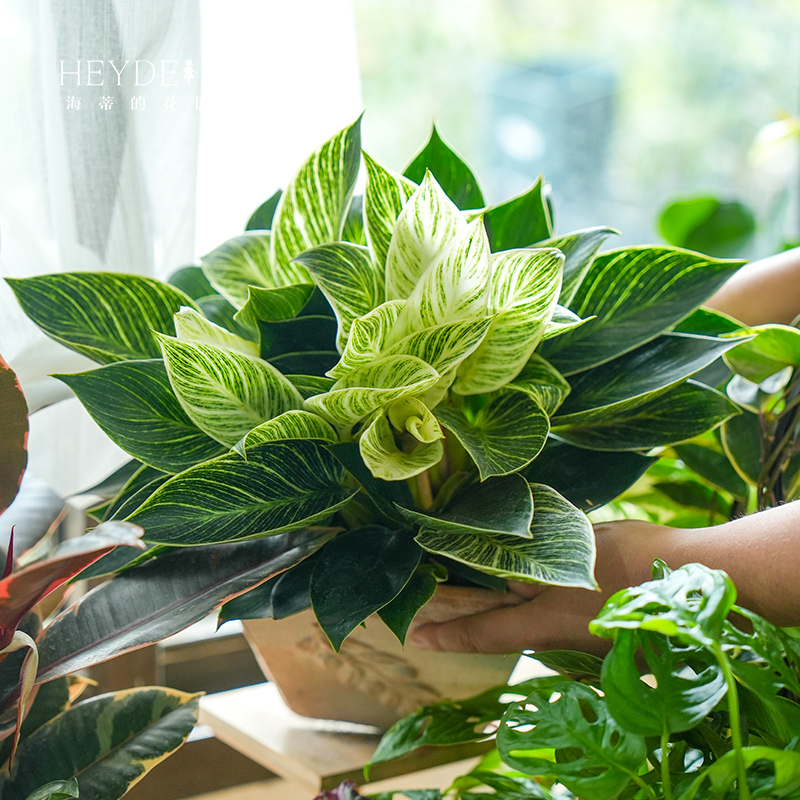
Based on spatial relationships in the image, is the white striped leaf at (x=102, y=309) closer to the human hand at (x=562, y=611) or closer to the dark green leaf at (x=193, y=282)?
the dark green leaf at (x=193, y=282)

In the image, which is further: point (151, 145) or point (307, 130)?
point (307, 130)

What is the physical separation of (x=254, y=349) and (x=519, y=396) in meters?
0.17

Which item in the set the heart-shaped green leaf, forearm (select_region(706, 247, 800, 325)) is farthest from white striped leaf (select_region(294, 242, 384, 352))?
forearm (select_region(706, 247, 800, 325))

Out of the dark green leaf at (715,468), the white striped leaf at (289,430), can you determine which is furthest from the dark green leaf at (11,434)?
the dark green leaf at (715,468)

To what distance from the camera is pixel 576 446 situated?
476 millimetres

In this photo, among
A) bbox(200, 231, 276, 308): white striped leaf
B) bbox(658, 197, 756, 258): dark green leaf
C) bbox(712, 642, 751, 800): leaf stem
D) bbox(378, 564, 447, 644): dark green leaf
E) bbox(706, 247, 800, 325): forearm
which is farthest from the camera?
bbox(658, 197, 756, 258): dark green leaf

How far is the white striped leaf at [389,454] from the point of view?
0.37 m

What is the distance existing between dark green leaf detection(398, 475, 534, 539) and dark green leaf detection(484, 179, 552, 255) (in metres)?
0.17

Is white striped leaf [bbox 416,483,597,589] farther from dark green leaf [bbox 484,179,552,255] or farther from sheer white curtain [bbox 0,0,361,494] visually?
sheer white curtain [bbox 0,0,361,494]

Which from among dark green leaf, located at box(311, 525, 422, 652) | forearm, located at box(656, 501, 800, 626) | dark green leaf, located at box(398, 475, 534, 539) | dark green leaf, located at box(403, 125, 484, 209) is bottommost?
dark green leaf, located at box(311, 525, 422, 652)

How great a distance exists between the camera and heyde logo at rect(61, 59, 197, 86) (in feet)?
1.82

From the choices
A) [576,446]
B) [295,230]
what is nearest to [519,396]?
[576,446]

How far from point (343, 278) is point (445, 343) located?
0.24 feet

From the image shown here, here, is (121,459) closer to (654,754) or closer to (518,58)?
(654,754)
